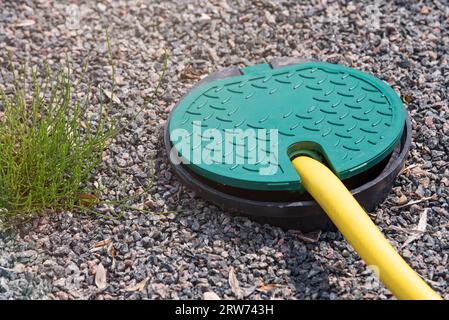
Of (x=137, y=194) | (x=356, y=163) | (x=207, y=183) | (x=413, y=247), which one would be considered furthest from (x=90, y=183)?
(x=413, y=247)

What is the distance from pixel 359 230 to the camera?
78.3 inches

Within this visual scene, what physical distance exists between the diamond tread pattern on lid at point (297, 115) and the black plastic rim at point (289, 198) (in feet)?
0.13

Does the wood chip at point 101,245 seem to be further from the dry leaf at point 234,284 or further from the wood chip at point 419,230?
the wood chip at point 419,230

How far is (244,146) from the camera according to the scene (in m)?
2.29

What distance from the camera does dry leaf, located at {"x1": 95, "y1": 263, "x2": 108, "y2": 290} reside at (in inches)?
81.4

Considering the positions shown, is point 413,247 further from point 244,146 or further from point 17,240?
point 17,240

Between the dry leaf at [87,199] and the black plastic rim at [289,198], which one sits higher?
the black plastic rim at [289,198]

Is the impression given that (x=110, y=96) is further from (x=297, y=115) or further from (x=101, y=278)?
(x=101, y=278)

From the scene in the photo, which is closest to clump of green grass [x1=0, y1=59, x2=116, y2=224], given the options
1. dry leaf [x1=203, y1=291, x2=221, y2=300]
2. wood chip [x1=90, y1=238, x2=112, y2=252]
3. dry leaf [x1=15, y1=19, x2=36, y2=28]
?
wood chip [x1=90, y1=238, x2=112, y2=252]

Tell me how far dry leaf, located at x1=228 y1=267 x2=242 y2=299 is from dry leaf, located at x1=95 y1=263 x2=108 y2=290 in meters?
0.32

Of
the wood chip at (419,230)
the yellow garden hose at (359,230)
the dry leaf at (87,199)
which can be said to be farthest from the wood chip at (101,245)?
the wood chip at (419,230)

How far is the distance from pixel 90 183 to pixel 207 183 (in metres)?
0.35

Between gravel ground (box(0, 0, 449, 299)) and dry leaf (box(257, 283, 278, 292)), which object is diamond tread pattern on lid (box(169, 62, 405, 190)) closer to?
gravel ground (box(0, 0, 449, 299))

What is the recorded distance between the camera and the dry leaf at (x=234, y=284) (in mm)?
2033
